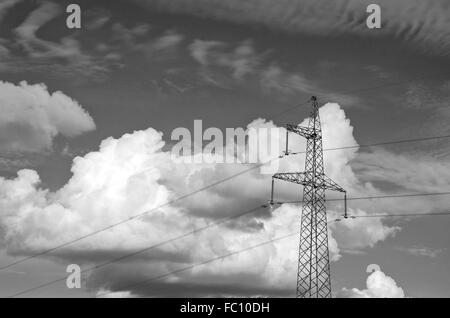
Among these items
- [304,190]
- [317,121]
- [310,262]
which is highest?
[317,121]
